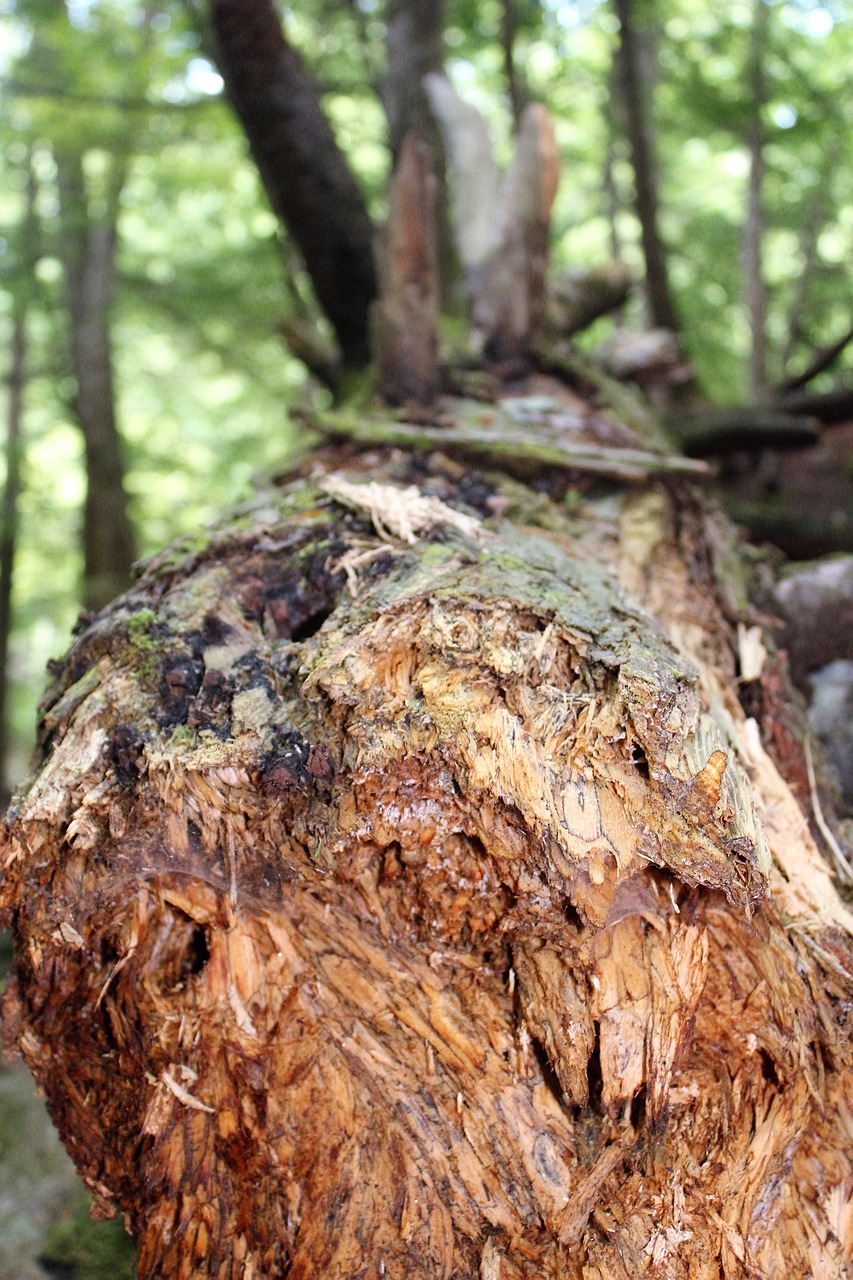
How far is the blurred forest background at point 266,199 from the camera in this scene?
603 centimetres

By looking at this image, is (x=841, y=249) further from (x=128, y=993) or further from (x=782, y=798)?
(x=128, y=993)

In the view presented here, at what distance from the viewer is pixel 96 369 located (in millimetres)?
8008

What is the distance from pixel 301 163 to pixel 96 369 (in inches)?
165

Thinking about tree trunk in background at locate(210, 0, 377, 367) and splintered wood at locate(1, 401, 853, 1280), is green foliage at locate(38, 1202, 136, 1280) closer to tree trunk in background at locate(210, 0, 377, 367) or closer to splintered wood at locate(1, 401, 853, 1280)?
splintered wood at locate(1, 401, 853, 1280)

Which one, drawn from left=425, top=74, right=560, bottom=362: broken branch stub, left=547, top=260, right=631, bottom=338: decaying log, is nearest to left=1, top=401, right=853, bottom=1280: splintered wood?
left=425, top=74, right=560, bottom=362: broken branch stub

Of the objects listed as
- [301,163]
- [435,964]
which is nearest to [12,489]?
[301,163]

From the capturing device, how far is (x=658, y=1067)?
4.98 feet

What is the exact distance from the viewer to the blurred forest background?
19.8ft

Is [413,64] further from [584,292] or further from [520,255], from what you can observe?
[520,255]

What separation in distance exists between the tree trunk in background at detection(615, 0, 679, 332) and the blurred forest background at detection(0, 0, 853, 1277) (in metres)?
0.02

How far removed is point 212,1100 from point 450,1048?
48 centimetres

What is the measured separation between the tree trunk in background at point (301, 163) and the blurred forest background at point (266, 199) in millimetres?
286

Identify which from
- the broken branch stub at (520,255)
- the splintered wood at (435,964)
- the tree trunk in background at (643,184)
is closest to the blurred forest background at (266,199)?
the tree trunk in background at (643,184)

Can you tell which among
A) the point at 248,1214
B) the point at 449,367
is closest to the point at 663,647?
the point at 248,1214
